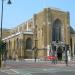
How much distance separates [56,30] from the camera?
107000 millimetres

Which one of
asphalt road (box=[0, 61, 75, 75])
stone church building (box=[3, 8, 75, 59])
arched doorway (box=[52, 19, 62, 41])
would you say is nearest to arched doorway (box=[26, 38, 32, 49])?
stone church building (box=[3, 8, 75, 59])

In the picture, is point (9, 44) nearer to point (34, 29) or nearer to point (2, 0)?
point (34, 29)

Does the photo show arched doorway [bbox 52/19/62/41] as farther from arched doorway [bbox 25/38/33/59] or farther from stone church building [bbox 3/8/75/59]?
arched doorway [bbox 25/38/33/59]

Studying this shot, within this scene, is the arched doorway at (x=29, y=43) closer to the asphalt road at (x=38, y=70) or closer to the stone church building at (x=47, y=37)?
the stone church building at (x=47, y=37)

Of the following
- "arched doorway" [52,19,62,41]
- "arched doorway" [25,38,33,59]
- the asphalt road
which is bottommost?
the asphalt road

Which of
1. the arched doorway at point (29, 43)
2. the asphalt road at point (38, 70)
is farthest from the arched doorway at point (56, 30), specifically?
the asphalt road at point (38, 70)

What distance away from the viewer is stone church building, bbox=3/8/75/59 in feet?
342

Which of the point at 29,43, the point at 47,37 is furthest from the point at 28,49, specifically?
the point at 47,37

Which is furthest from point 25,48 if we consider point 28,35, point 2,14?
point 2,14

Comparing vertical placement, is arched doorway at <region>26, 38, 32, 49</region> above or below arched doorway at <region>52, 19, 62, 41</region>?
below

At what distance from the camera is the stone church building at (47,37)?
4104 inches

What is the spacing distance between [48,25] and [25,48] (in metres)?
11.4

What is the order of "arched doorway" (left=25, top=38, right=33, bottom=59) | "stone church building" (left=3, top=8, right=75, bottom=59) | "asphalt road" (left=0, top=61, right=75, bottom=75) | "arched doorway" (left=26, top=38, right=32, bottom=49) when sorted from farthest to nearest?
"arched doorway" (left=26, top=38, right=32, bottom=49), "arched doorway" (left=25, top=38, right=33, bottom=59), "stone church building" (left=3, top=8, right=75, bottom=59), "asphalt road" (left=0, top=61, right=75, bottom=75)

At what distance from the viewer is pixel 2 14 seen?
42.9 meters
